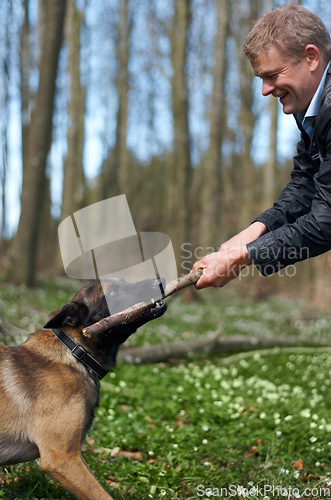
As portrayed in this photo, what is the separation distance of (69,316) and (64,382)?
1.55 ft

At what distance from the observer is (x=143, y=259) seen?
3795 mm

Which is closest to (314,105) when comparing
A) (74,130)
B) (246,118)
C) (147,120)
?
(74,130)

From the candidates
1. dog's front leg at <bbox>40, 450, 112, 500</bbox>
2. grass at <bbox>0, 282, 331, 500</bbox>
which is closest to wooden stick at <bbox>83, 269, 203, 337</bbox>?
dog's front leg at <bbox>40, 450, 112, 500</bbox>

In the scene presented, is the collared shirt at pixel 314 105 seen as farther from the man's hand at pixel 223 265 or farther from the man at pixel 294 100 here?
the man's hand at pixel 223 265

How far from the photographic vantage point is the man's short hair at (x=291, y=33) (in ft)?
9.93

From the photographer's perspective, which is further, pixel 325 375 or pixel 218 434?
pixel 325 375

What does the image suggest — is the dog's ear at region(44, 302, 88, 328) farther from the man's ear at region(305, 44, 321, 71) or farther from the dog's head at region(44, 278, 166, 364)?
the man's ear at region(305, 44, 321, 71)

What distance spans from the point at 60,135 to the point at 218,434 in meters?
27.3

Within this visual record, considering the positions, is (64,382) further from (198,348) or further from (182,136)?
(182,136)

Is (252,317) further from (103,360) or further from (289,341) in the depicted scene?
(103,360)

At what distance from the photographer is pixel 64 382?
3.36 meters

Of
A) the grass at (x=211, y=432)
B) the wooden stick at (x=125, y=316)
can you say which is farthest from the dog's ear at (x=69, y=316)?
the grass at (x=211, y=432)

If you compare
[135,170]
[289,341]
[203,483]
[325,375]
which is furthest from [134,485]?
[135,170]

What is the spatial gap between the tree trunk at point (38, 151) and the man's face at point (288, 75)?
34.9ft
